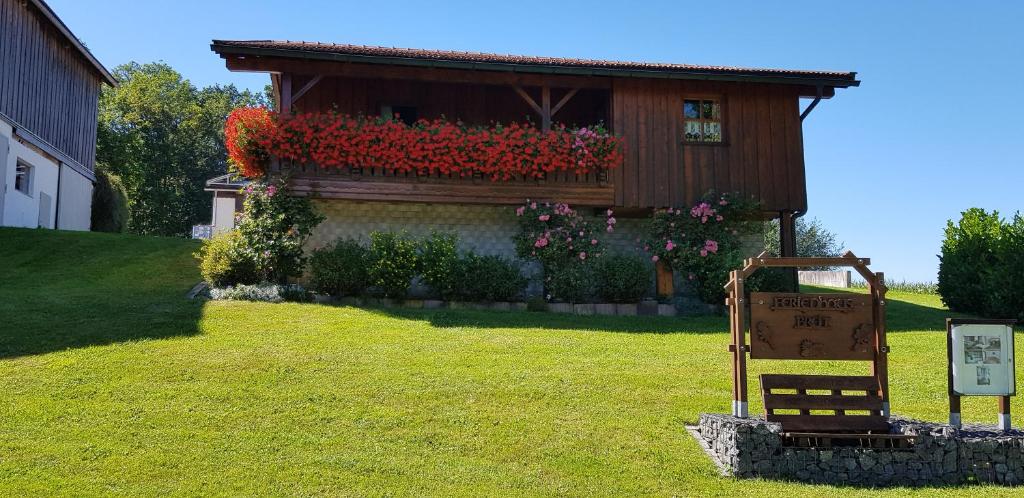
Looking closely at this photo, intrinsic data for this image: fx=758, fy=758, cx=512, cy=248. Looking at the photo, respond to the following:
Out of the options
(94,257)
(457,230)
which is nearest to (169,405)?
(457,230)

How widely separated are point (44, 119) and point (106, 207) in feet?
16.1

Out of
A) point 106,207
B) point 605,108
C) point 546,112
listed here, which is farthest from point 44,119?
point 605,108

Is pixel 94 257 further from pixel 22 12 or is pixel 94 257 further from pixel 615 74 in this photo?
pixel 615 74

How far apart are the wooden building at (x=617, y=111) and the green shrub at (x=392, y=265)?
114 centimetres

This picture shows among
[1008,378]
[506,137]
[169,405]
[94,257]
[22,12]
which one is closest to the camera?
[1008,378]

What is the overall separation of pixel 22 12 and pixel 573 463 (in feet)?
64.3

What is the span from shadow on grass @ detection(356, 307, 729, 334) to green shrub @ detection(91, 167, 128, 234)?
55.8 ft

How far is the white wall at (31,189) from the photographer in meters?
17.9

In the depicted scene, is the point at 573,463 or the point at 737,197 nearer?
the point at 573,463

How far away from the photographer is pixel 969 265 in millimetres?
13758

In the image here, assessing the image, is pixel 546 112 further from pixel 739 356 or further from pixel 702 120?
pixel 739 356

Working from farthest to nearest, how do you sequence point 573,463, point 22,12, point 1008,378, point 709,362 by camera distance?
point 22,12 < point 709,362 < point 1008,378 < point 573,463

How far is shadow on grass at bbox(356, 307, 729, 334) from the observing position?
10633mm

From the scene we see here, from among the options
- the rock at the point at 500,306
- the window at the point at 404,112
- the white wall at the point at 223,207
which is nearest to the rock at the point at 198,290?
the rock at the point at 500,306
